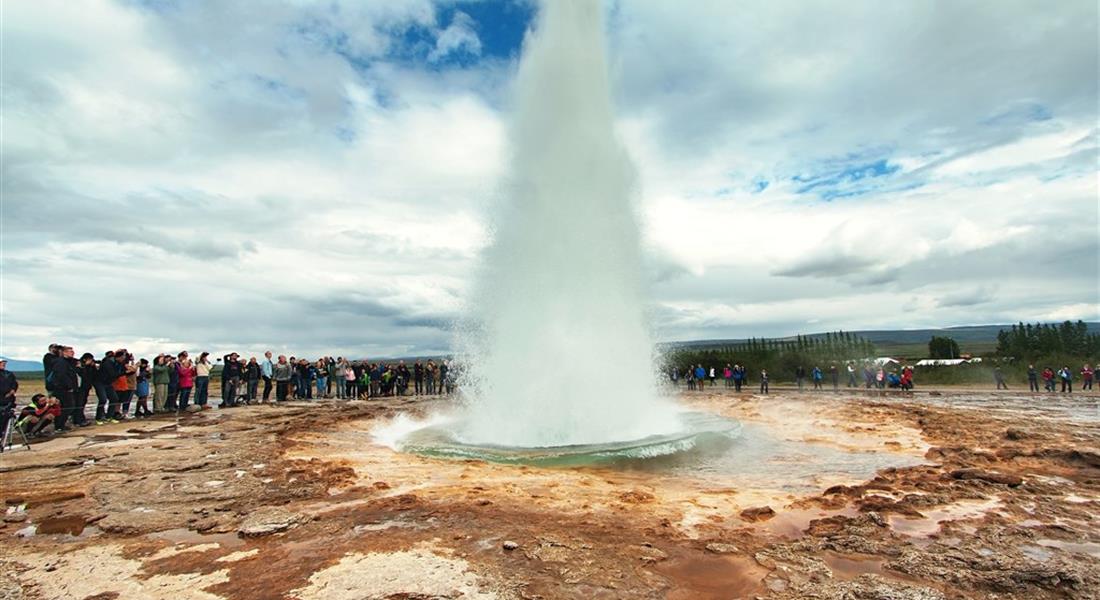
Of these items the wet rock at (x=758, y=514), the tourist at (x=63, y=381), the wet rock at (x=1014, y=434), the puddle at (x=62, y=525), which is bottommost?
the wet rock at (x=1014, y=434)

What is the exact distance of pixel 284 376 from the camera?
61.3 ft

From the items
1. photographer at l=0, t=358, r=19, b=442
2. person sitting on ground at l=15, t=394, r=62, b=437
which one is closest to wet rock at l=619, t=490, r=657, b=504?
photographer at l=0, t=358, r=19, b=442

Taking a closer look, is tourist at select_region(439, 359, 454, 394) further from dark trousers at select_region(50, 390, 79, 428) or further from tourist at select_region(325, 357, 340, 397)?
dark trousers at select_region(50, 390, 79, 428)

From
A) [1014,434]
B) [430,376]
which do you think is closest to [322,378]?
[430,376]

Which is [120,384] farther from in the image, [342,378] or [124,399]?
[342,378]

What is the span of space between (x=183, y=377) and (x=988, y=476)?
17459 mm

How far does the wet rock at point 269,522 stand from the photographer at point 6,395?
291 inches

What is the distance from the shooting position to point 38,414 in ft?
33.7

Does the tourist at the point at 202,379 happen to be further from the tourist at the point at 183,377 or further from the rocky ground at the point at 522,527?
the rocky ground at the point at 522,527

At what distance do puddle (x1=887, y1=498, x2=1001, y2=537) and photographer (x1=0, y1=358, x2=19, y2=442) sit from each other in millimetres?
13342

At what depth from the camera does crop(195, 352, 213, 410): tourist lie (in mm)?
16016

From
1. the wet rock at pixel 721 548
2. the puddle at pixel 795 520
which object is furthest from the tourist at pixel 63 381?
the puddle at pixel 795 520

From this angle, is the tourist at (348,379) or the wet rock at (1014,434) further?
the tourist at (348,379)

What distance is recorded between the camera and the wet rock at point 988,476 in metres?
6.91
